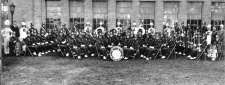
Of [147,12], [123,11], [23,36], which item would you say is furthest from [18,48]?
[147,12]

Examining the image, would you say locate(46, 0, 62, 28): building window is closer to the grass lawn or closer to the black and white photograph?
the black and white photograph

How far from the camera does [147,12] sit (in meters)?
23.5

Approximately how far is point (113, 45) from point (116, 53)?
0.47m

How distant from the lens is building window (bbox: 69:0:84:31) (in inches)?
924

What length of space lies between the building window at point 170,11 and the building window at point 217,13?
249cm

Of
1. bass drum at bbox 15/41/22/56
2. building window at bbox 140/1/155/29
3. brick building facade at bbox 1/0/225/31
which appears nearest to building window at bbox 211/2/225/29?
brick building facade at bbox 1/0/225/31

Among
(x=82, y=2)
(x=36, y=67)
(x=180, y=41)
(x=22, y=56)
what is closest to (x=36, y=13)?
(x=82, y=2)

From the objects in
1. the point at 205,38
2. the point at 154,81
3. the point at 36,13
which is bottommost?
the point at 154,81

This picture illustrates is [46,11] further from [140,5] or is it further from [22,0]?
[140,5]

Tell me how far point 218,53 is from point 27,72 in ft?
32.0

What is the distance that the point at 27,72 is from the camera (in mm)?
14172

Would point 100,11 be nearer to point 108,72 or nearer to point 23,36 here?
point 23,36

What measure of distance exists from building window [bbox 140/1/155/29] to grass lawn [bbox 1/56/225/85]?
21.4 feet

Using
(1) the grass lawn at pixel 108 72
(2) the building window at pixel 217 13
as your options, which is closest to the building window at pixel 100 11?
(1) the grass lawn at pixel 108 72
